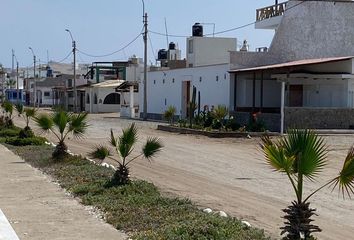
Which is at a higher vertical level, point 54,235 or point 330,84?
point 330,84

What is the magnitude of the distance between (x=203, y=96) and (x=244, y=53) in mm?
4517

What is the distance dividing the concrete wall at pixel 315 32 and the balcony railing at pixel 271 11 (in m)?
2.01

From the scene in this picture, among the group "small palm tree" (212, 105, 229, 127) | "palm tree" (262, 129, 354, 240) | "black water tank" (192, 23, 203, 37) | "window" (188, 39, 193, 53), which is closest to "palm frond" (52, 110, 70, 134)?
"palm tree" (262, 129, 354, 240)

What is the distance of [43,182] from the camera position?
47.1ft

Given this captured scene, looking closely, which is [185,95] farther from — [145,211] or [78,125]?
[145,211]

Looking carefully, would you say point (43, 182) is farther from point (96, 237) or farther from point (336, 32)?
point (336, 32)

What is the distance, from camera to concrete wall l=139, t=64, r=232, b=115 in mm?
42125

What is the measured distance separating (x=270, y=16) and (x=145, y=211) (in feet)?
139

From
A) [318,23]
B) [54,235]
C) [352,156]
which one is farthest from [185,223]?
[318,23]

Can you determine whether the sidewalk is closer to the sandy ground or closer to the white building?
the sandy ground

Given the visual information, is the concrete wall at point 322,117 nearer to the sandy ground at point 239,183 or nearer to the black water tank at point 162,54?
the sandy ground at point 239,183

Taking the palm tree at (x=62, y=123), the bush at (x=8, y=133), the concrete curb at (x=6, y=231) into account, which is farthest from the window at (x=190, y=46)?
the concrete curb at (x=6, y=231)

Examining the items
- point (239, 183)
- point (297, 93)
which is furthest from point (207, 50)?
point (239, 183)

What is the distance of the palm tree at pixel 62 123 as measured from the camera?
1834 cm
